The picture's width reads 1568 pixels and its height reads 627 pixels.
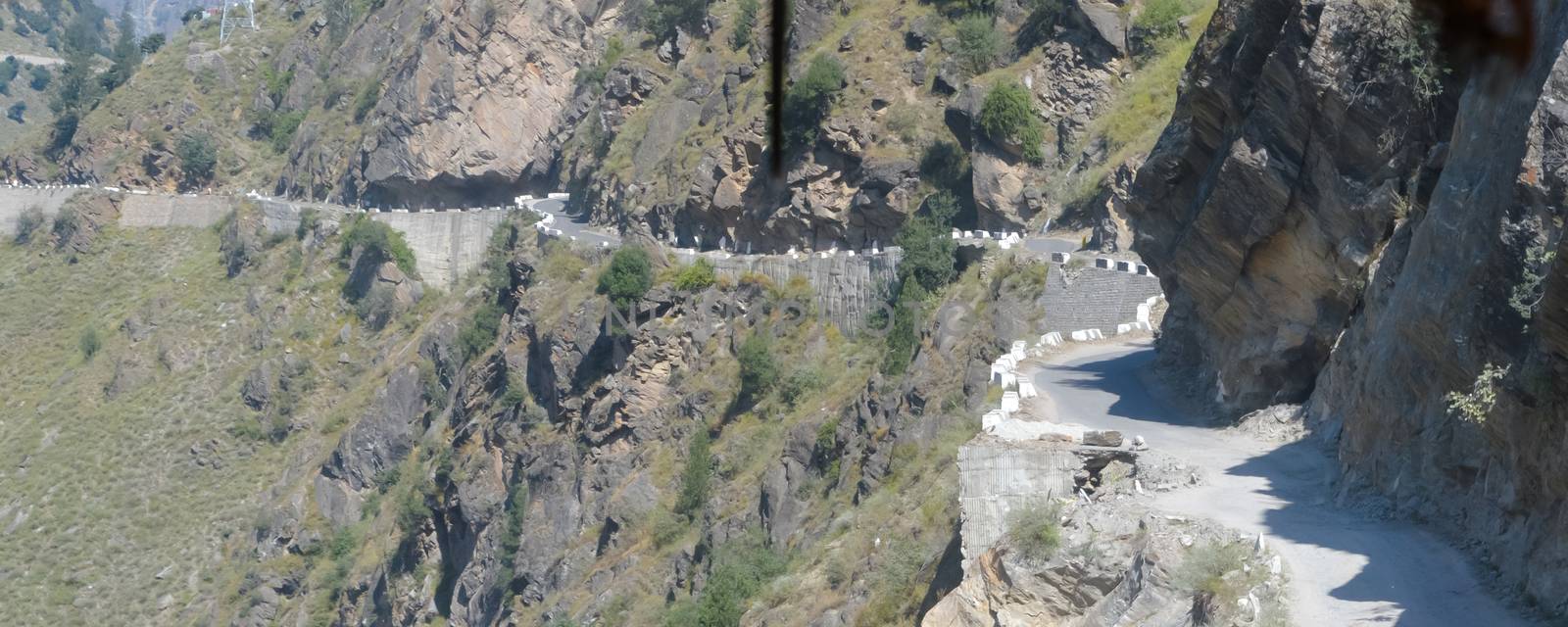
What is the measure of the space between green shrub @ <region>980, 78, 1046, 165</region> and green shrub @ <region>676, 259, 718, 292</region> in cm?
674

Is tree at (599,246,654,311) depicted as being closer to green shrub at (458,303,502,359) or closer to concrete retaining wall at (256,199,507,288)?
green shrub at (458,303,502,359)

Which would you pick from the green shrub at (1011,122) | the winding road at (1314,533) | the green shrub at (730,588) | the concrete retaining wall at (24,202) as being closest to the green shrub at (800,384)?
the green shrub at (730,588)

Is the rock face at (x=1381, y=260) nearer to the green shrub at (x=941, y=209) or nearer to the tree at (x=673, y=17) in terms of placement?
the green shrub at (x=941, y=209)

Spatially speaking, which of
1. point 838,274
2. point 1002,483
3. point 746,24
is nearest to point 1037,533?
point 1002,483

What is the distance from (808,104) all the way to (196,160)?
1571 inches

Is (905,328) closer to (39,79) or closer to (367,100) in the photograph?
(367,100)

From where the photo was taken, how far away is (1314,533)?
14.2 meters

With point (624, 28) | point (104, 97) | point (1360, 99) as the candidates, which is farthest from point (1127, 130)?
point (104, 97)

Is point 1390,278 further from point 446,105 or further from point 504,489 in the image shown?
point 446,105

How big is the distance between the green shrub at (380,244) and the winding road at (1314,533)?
137 feet

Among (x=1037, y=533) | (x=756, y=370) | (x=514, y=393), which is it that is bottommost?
(x=514, y=393)

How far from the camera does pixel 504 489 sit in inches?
1635

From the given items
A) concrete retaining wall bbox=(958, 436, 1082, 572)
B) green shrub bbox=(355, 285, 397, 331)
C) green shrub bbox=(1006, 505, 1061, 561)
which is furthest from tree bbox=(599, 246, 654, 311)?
green shrub bbox=(1006, 505, 1061, 561)

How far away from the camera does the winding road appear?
12297mm
